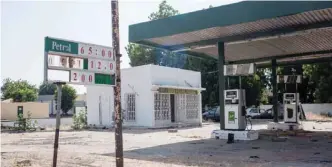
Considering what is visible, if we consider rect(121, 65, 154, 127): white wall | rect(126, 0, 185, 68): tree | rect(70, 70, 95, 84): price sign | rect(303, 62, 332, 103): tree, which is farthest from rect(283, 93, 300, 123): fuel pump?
rect(126, 0, 185, 68): tree

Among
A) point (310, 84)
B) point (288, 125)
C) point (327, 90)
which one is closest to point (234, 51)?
point (288, 125)

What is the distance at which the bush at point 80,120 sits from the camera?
26725 millimetres

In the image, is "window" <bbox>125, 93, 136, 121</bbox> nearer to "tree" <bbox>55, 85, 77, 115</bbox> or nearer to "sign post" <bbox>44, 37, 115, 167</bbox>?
"sign post" <bbox>44, 37, 115, 167</bbox>

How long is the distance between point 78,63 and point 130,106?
1848cm

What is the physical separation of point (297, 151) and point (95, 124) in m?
17.9

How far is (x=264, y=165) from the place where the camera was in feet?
29.6

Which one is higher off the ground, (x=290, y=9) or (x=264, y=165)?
(x=290, y=9)

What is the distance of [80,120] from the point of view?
91.0 feet

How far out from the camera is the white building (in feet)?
79.5

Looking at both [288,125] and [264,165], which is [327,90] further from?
[264,165]

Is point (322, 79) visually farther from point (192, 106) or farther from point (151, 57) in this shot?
point (151, 57)

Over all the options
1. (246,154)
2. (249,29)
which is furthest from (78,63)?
(249,29)

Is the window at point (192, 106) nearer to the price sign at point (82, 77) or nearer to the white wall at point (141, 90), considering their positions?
the white wall at point (141, 90)

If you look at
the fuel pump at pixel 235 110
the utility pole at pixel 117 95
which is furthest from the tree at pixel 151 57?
the utility pole at pixel 117 95
